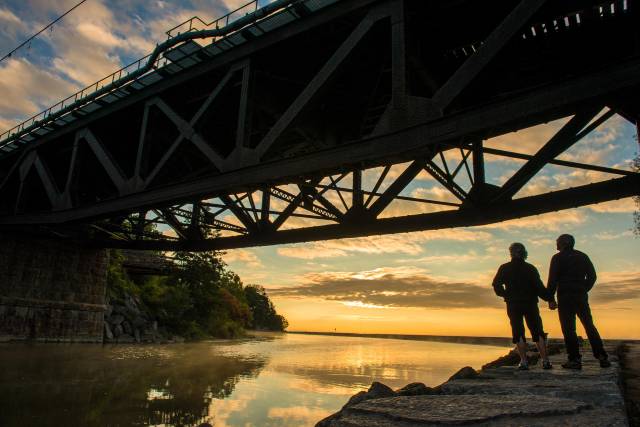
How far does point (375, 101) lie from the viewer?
10586mm

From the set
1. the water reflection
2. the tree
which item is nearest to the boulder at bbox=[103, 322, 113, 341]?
the water reflection

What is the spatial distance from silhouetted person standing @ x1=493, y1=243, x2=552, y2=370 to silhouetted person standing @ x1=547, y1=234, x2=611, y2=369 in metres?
0.22

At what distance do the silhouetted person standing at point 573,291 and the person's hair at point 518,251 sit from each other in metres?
0.39

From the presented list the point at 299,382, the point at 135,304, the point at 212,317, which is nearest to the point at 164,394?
the point at 299,382

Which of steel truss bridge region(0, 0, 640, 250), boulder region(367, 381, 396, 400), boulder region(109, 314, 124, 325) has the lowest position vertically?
boulder region(367, 381, 396, 400)

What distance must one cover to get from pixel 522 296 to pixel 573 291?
0.64m

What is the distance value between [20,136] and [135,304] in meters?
13.6

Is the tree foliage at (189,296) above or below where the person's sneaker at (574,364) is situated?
above

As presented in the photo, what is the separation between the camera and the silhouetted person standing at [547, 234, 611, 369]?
5934 millimetres

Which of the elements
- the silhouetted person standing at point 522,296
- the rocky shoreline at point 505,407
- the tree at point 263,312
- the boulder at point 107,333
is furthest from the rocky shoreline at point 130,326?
the tree at point 263,312

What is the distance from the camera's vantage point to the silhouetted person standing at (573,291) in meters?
5.93

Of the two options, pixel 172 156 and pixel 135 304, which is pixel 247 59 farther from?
pixel 135 304

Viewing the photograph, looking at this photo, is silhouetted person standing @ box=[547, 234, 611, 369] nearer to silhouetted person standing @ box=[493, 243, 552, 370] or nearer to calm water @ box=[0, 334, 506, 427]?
silhouetted person standing @ box=[493, 243, 552, 370]

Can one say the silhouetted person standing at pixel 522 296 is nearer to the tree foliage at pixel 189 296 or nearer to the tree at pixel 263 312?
the tree foliage at pixel 189 296
